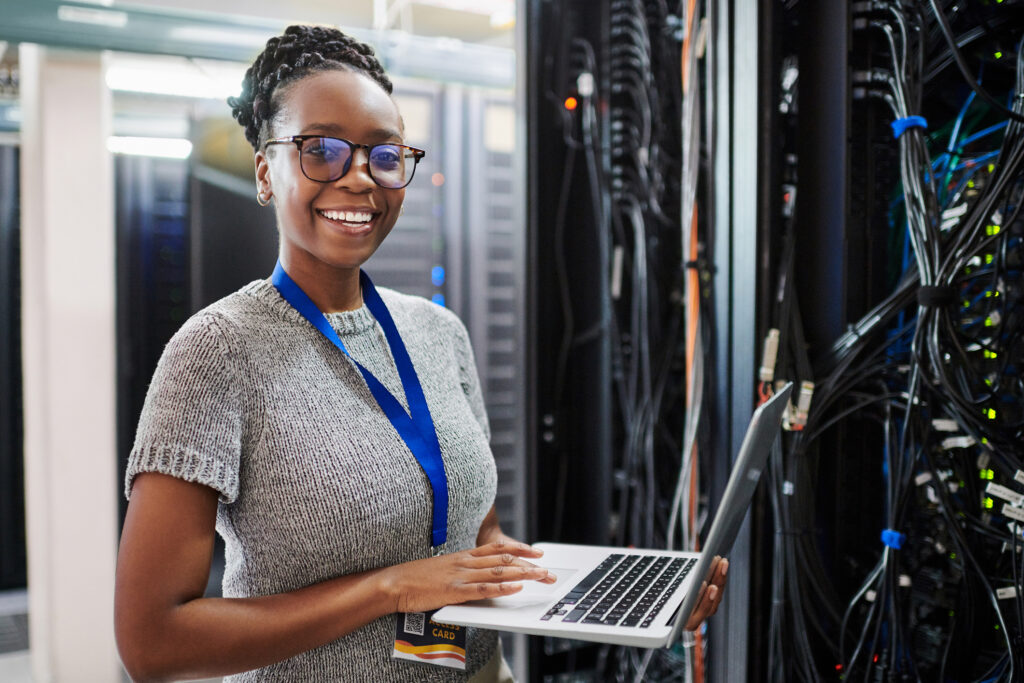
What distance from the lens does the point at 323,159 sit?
90cm

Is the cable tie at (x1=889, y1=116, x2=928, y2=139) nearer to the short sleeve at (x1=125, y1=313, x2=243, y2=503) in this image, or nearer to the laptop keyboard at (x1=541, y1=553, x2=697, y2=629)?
the laptop keyboard at (x1=541, y1=553, x2=697, y2=629)

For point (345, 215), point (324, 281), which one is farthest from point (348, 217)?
point (324, 281)

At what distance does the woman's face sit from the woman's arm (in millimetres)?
344

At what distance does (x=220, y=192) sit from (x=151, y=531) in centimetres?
183

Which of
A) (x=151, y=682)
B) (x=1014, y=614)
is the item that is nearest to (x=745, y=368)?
(x=1014, y=614)

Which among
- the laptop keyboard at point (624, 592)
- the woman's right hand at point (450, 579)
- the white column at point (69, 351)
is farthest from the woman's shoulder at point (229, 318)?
the white column at point (69, 351)

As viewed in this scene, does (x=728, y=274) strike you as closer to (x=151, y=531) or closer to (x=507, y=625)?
(x=507, y=625)

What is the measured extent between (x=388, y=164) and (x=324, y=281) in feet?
0.60

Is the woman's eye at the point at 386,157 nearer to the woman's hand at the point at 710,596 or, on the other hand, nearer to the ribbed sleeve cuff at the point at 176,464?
the ribbed sleeve cuff at the point at 176,464

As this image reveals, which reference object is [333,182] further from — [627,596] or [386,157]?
[627,596]

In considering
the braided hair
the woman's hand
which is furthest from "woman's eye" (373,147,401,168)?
the woman's hand

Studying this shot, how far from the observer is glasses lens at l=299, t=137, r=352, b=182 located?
35.4 inches

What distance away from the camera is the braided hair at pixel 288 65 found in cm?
94

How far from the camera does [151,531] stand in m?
0.74
